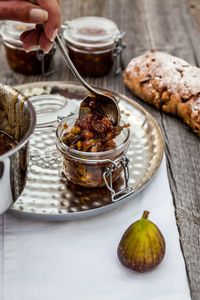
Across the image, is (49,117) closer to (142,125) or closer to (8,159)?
(142,125)

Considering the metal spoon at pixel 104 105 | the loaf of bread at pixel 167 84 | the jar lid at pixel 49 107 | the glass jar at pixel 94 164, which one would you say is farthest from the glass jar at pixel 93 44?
the glass jar at pixel 94 164

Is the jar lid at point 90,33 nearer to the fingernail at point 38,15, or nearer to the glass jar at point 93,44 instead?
the glass jar at point 93,44

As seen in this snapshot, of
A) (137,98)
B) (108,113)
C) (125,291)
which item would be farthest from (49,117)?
(125,291)

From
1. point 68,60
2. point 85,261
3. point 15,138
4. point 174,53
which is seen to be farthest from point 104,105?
point 174,53

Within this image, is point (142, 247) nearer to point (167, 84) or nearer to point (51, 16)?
point (51, 16)

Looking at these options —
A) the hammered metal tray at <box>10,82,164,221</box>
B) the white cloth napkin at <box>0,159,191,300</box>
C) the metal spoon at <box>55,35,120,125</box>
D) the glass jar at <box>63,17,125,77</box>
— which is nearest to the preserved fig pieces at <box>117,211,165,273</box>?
the white cloth napkin at <box>0,159,191,300</box>

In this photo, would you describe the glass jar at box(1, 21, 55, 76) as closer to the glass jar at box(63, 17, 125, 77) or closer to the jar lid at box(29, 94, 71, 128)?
the glass jar at box(63, 17, 125, 77)
